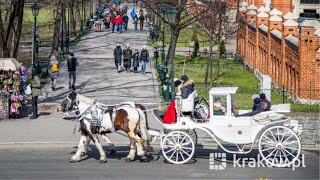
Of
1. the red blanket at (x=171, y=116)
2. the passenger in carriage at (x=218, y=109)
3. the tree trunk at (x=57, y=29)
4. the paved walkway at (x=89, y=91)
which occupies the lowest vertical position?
the paved walkway at (x=89, y=91)

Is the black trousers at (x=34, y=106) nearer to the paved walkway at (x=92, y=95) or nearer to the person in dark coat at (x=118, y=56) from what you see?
the paved walkway at (x=92, y=95)

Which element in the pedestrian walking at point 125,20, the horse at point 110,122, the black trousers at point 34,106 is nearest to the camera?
the horse at point 110,122

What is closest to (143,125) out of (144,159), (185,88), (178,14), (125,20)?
(144,159)

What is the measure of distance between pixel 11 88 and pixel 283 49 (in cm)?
1375

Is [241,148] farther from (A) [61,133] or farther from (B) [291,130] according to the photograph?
(A) [61,133]

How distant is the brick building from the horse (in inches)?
475

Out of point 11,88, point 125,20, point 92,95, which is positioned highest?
point 125,20

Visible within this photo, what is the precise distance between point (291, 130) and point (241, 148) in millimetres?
1700

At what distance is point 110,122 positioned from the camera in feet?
73.4

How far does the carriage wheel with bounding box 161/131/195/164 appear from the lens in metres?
21.9

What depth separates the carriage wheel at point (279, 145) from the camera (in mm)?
21547

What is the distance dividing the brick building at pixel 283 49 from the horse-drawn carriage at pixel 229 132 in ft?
36.5

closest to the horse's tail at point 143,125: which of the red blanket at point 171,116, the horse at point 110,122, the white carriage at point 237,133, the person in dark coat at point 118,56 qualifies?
the horse at point 110,122

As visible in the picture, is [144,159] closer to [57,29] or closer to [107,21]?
[57,29]
